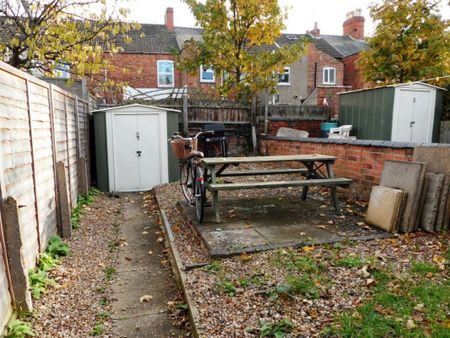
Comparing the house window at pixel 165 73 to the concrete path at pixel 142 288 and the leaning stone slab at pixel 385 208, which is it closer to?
the concrete path at pixel 142 288

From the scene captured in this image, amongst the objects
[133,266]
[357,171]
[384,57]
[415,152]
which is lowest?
[133,266]

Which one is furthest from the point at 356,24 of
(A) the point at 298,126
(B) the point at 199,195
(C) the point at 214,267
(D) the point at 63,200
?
(C) the point at 214,267

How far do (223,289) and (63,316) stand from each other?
135 centimetres

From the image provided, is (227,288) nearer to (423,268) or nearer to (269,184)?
(423,268)

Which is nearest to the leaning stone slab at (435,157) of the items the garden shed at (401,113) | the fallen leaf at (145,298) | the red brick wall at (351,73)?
the fallen leaf at (145,298)

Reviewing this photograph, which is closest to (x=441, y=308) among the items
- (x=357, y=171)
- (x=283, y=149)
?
(x=357, y=171)

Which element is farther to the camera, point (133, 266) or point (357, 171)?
point (357, 171)

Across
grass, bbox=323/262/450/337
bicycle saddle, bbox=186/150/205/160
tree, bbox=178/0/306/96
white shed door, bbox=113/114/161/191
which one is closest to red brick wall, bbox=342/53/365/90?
tree, bbox=178/0/306/96

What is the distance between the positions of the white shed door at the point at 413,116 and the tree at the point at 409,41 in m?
1.74

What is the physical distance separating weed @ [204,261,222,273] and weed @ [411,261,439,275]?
1715 mm

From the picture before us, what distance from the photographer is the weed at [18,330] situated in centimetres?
236

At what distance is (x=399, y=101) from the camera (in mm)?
8609

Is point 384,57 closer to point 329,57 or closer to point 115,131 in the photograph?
point 115,131

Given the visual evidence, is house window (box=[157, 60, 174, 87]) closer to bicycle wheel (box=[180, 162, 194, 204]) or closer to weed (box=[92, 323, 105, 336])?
bicycle wheel (box=[180, 162, 194, 204])
